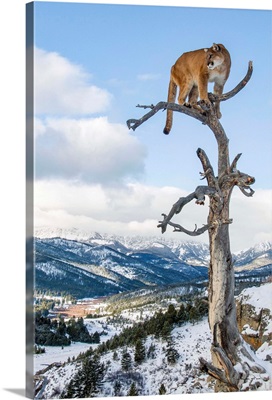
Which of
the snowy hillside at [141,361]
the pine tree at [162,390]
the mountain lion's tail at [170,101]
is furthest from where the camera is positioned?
the mountain lion's tail at [170,101]

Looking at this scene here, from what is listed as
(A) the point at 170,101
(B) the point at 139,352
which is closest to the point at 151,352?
(B) the point at 139,352

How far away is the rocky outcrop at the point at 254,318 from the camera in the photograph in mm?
4879

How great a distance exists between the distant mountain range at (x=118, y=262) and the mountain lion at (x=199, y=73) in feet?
2.55

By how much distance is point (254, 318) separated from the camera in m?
4.91

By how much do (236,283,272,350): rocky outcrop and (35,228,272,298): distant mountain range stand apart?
6.1 inches

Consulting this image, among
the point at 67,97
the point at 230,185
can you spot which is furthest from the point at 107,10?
the point at 230,185

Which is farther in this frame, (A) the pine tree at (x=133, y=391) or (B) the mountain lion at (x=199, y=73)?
(B) the mountain lion at (x=199, y=73)

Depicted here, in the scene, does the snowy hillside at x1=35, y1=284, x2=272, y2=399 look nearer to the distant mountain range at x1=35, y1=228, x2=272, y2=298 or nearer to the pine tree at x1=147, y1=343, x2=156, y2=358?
the pine tree at x1=147, y1=343, x2=156, y2=358

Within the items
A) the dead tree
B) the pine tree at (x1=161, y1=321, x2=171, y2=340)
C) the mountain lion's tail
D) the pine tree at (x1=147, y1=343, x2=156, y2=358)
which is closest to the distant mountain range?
the dead tree

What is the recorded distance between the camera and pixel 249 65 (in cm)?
479

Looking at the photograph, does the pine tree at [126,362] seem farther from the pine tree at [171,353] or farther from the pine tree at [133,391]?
the pine tree at [171,353]

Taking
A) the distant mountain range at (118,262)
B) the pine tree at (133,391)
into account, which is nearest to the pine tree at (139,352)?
the pine tree at (133,391)

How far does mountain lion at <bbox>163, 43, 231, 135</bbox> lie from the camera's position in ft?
15.4

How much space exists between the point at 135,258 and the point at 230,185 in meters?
0.78
